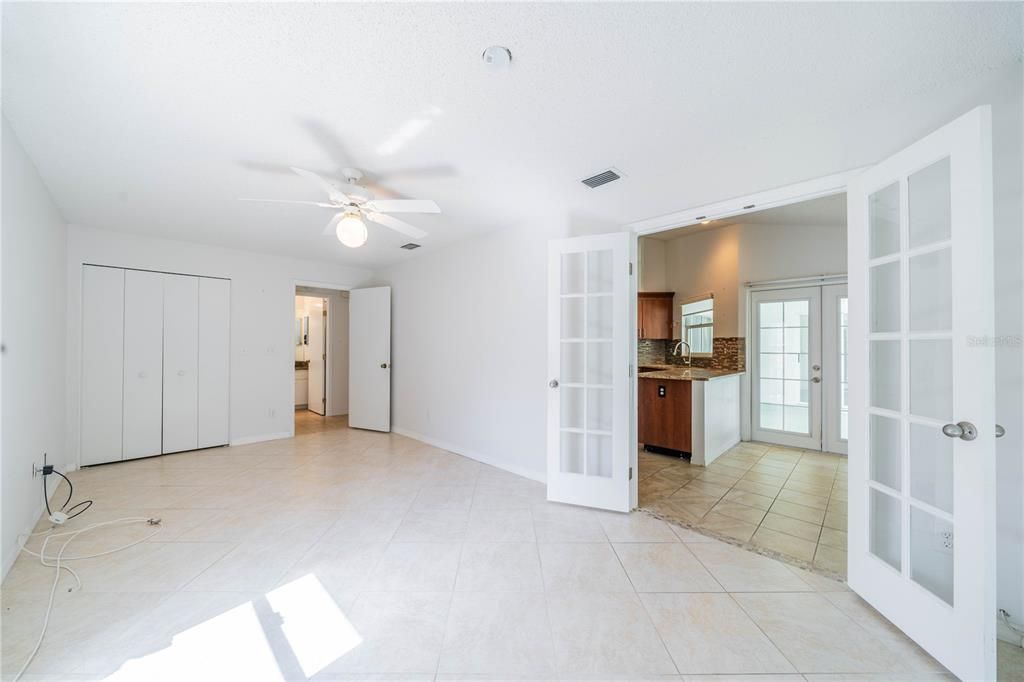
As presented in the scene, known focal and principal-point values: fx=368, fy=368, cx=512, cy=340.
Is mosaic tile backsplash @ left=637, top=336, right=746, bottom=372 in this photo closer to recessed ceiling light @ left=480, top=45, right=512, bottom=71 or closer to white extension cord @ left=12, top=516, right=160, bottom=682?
recessed ceiling light @ left=480, top=45, right=512, bottom=71

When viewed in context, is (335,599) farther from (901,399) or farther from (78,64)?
(901,399)

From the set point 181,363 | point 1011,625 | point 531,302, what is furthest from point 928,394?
point 181,363

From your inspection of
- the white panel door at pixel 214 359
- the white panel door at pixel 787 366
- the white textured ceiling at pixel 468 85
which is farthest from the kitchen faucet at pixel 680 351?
the white panel door at pixel 214 359

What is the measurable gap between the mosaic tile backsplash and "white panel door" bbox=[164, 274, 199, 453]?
5.93 meters

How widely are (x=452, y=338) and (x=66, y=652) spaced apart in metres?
3.31

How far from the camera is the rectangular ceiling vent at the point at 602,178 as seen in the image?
233 cm

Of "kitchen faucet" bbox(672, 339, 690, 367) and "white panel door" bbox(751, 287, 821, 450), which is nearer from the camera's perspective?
"white panel door" bbox(751, 287, 821, 450)

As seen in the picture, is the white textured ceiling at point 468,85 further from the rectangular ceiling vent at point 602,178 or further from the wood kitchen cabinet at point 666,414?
the wood kitchen cabinet at point 666,414

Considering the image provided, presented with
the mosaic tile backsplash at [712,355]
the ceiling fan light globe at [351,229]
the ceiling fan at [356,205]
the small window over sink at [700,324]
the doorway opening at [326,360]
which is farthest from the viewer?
the doorway opening at [326,360]

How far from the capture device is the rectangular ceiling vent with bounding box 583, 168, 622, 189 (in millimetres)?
2330

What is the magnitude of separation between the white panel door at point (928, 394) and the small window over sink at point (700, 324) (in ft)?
11.3

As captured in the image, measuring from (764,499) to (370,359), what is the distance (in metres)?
4.85

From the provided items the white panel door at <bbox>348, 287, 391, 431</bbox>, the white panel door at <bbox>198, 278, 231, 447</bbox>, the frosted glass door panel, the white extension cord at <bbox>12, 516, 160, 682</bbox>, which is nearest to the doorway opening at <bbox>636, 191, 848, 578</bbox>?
the frosted glass door panel

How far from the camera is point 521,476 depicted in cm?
347
